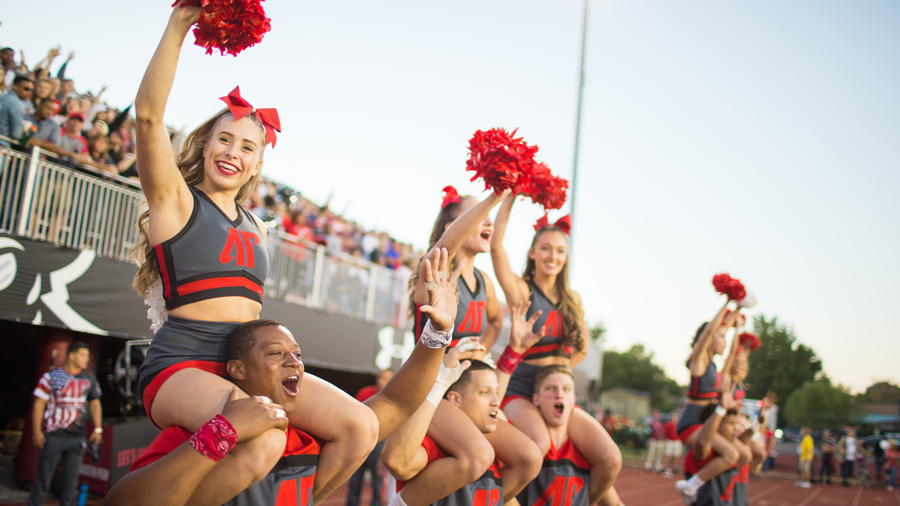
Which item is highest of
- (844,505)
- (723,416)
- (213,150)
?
(213,150)

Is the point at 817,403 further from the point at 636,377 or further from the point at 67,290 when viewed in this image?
the point at 67,290

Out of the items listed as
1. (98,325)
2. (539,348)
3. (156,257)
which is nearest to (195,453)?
(156,257)

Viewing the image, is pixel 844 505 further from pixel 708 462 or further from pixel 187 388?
pixel 187 388

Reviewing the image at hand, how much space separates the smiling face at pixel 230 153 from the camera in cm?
283

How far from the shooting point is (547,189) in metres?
4.52

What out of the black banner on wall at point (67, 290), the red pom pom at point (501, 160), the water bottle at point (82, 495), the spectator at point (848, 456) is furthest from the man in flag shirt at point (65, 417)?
the spectator at point (848, 456)

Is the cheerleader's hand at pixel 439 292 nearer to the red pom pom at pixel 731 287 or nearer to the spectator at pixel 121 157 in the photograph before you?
the red pom pom at pixel 731 287

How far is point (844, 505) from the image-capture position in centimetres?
1659

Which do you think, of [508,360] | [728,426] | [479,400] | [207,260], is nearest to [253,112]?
[207,260]

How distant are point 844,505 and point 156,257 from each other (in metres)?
18.4

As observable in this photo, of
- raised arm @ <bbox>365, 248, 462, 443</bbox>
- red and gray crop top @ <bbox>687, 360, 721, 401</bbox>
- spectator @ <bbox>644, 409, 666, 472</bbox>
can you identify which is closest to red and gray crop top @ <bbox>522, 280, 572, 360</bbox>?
raised arm @ <bbox>365, 248, 462, 443</bbox>

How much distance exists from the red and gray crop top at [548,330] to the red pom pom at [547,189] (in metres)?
0.74

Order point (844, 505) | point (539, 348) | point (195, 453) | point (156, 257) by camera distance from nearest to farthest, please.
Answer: point (195, 453)
point (156, 257)
point (539, 348)
point (844, 505)

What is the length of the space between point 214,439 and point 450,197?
262 centimetres
